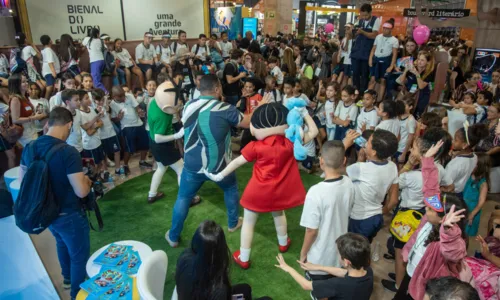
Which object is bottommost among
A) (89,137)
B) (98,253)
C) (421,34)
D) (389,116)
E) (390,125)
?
(98,253)

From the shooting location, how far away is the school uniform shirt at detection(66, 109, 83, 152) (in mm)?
4379

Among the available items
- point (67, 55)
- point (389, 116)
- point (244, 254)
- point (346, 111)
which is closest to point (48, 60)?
point (67, 55)

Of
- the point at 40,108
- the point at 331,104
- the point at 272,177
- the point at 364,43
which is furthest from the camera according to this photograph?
the point at 364,43

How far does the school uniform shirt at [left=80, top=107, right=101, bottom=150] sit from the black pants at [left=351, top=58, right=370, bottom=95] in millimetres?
5456

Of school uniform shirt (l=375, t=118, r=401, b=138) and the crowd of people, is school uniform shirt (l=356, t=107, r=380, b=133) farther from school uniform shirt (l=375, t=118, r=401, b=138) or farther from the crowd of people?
school uniform shirt (l=375, t=118, r=401, b=138)

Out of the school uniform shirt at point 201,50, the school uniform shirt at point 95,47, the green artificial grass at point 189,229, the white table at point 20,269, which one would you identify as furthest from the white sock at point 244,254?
the school uniform shirt at point 201,50

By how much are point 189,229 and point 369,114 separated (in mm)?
2720

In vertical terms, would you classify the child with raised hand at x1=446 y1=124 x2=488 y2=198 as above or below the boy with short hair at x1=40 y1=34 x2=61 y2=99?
below

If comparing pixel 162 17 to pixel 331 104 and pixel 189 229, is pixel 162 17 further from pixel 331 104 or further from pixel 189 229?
pixel 189 229

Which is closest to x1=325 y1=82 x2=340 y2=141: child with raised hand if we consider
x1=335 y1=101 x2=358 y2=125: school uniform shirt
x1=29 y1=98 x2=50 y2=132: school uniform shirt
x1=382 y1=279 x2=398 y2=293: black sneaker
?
x1=335 y1=101 x2=358 y2=125: school uniform shirt

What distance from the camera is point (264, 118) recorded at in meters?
2.85

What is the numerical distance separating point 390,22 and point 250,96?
3591 mm

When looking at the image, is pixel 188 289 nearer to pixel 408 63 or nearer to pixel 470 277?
pixel 470 277

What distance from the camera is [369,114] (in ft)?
15.2
